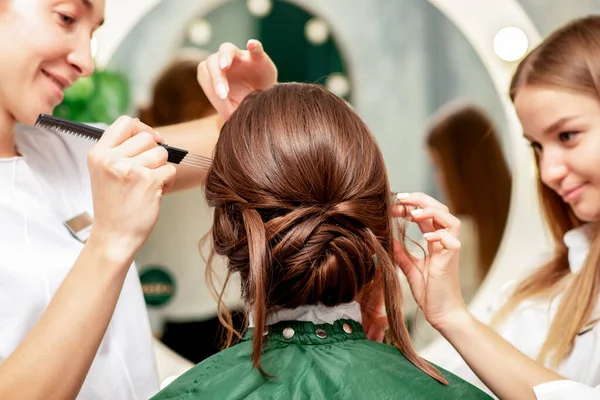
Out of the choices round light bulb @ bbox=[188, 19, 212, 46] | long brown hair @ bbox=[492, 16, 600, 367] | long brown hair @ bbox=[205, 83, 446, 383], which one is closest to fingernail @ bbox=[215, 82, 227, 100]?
long brown hair @ bbox=[205, 83, 446, 383]

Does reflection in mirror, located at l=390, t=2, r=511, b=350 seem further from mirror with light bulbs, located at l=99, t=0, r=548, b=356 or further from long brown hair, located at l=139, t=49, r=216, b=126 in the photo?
long brown hair, located at l=139, t=49, r=216, b=126

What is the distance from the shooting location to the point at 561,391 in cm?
104

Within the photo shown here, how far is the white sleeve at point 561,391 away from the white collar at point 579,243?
51cm

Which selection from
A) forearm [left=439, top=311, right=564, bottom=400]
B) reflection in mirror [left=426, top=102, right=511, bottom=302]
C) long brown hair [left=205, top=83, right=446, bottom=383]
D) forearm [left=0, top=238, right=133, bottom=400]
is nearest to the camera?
forearm [left=0, top=238, right=133, bottom=400]

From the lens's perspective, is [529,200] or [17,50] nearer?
[17,50]

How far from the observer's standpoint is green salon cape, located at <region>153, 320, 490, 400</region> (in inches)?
38.5

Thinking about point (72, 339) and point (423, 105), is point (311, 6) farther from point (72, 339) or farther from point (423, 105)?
point (72, 339)

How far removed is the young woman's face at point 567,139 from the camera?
1.38 m

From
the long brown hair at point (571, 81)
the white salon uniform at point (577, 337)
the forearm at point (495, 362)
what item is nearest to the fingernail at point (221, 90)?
the forearm at point (495, 362)

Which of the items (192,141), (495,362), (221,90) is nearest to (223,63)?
(221,90)

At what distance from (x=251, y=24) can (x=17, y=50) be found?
3.00 feet

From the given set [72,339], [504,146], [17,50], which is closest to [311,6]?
[504,146]

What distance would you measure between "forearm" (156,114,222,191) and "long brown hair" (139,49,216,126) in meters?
0.47

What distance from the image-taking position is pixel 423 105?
195 centimetres
